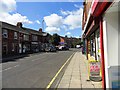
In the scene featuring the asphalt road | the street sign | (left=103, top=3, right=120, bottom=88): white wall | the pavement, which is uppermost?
(left=103, top=3, right=120, bottom=88): white wall

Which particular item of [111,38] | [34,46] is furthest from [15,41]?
[111,38]

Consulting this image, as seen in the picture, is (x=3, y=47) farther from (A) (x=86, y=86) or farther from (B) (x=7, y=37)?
(A) (x=86, y=86)

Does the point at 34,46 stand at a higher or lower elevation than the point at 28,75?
higher

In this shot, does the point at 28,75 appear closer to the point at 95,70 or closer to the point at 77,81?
the point at 77,81

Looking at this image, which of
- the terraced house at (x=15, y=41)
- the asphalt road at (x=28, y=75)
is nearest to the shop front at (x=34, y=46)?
the terraced house at (x=15, y=41)

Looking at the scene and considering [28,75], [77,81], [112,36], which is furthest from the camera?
[28,75]

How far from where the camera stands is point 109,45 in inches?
256

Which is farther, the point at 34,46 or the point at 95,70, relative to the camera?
the point at 34,46

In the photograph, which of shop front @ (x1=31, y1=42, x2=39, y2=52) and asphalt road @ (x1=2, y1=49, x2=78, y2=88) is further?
shop front @ (x1=31, y1=42, x2=39, y2=52)

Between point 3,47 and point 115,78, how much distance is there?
3251 centimetres

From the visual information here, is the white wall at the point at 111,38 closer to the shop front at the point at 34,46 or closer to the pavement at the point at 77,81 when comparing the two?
the pavement at the point at 77,81

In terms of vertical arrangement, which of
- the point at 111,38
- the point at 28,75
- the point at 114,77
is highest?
the point at 111,38

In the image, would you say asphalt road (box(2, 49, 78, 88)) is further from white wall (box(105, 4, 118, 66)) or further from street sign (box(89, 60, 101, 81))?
white wall (box(105, 4, 118, 66))

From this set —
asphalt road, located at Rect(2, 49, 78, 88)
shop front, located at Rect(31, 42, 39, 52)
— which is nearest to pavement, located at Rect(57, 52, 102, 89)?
asphalt road, located at Rect(2, 49, 78, 88)
